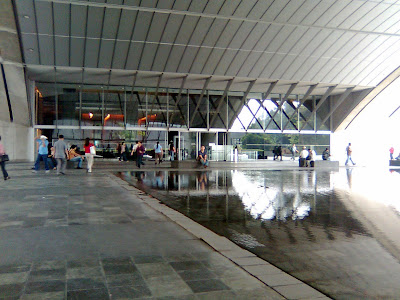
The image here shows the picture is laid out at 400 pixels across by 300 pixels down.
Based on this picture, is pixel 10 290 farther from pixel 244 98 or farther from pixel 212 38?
pixel 244 98

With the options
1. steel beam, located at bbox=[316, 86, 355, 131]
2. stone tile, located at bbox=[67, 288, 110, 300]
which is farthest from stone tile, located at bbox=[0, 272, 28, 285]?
steel beam, located at bbox=[316, 86, 355, 131]

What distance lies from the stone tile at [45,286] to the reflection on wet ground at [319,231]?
2357 millimetres

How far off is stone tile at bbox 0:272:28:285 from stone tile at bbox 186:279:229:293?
1.56 meters

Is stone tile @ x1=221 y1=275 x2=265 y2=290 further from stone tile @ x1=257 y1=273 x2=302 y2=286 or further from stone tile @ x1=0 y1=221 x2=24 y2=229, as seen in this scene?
stone tile @ x1=0 y1=221 x2=24 y2=229

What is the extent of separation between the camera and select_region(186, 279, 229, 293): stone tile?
141 inches

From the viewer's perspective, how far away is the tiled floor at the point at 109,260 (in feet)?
11.5

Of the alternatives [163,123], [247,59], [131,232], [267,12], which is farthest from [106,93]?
[131,232]

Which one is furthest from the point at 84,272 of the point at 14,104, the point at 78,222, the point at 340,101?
the point at 340,101

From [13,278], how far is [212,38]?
25928mm

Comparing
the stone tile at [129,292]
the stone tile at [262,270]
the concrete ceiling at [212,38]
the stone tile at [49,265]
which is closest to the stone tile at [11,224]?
the stone tile at [49,265]

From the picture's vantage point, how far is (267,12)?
26344mm

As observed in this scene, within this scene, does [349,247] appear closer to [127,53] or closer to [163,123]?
[127,53]

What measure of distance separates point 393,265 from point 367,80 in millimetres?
34071

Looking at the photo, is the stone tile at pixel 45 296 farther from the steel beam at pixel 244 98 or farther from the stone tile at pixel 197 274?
the steel beam at pixel 244 98
